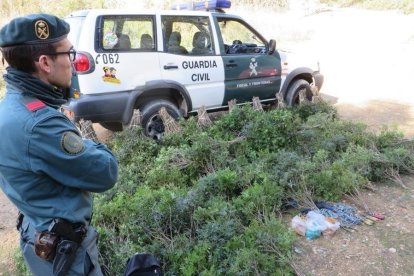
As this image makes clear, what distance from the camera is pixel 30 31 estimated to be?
1.56 meters

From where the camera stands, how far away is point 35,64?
1596 millimetres

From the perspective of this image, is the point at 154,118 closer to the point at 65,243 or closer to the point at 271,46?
the point at 271,46

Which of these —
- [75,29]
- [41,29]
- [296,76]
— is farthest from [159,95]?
[41,29]

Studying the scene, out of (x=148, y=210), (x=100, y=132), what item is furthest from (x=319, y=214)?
(x=100, y=132)

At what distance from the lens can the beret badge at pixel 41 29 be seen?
1572 millimetres

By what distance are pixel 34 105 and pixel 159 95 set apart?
3.84m

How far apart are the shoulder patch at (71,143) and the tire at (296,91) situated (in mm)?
5557

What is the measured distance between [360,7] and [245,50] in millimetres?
22625

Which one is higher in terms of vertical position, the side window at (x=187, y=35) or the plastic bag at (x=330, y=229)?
the side window at (x=187, y=35)

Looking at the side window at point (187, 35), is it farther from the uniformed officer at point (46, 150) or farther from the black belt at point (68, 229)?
the black belt at point (68, 229)

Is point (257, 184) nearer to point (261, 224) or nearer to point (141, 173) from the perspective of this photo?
point (261, 224)

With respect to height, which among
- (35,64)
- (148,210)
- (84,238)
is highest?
(35,64)

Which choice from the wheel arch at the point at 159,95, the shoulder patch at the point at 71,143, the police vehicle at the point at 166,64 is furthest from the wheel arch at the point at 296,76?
the shoulder patch at the point at 71,143

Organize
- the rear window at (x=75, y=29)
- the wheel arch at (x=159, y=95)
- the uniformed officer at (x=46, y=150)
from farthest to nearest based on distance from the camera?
the wheel arch at (x=159, y=95), the rear window at (x=75, y=29), the uniformed officer at (x=46, y=150)
